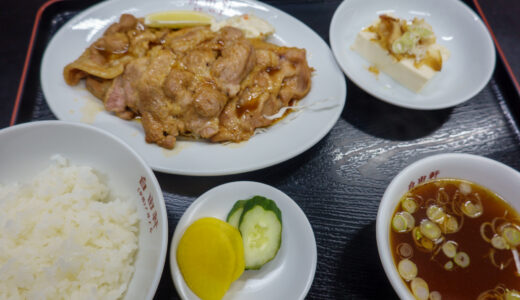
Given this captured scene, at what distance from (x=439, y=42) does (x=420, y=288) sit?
8.56ft

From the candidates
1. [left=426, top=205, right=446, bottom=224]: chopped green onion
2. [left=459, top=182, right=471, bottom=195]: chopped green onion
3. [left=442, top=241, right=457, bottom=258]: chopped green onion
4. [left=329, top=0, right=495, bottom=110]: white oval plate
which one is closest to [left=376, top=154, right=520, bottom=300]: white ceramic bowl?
[left=459, top=182, right=471, bottom=195]: chopped green onion

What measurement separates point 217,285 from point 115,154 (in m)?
0.87

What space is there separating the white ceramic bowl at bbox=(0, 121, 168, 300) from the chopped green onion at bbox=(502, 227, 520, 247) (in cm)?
174

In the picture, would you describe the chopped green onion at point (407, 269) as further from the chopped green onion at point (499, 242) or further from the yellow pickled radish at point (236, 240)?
the yellow pickled radish at point (236, 240)

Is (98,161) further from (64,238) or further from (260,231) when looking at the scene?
(260,231)

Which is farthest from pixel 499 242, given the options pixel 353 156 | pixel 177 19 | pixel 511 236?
pixel 177 19

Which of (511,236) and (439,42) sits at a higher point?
(439,42)

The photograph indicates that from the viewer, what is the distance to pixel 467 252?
1.74 m

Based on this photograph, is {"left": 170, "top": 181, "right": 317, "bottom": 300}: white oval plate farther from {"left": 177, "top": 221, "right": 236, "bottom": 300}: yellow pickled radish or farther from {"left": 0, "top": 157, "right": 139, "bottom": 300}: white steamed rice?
{"left": 0, "top": 157, "right": 139, "bottom": 300}: white steamed rice

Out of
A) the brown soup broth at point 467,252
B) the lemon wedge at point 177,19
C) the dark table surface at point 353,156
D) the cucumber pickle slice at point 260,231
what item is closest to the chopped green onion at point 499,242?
the brown soup broth at point 467,252

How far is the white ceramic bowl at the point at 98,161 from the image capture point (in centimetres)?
162

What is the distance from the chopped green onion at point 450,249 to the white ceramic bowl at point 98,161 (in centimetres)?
142

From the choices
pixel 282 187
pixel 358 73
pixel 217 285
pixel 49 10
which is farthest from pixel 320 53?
pixel 49 10

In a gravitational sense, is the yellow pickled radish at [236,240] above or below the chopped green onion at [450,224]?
below
